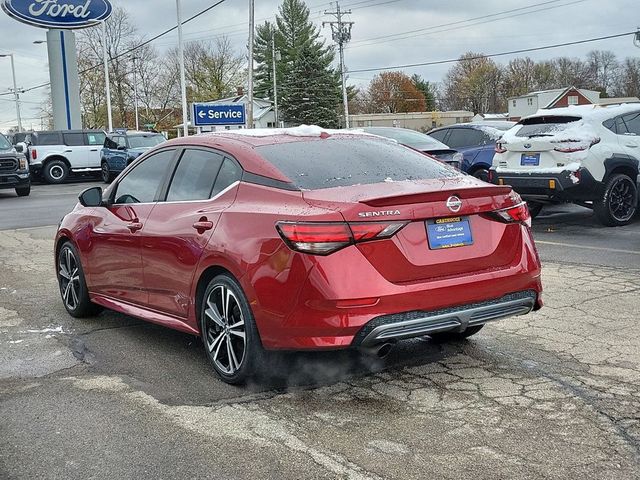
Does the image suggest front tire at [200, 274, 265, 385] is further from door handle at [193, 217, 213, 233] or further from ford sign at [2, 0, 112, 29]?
ford sign at [2, 0, 112, 29]

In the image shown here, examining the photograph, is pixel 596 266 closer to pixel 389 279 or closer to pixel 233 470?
pixel 389 279

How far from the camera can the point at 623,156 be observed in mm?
10641

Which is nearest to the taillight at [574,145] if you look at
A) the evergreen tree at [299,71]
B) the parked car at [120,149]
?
the parked car at [120,149]

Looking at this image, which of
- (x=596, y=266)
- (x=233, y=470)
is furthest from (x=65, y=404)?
(x=596, y=266)

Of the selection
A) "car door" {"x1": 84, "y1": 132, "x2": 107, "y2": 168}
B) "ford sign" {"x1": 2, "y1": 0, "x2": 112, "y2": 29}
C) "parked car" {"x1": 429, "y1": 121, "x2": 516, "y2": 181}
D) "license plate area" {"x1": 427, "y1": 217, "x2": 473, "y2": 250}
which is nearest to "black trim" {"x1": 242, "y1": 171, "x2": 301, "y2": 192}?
"license plate area" {"x1": 427, "y1": 217, "x2": 473, "y2": 250}

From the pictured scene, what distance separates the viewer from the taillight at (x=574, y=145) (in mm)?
10391

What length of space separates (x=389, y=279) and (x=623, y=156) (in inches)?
306

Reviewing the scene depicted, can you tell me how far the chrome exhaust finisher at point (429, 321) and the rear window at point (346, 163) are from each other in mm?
859

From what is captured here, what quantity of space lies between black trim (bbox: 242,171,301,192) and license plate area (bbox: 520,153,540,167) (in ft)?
23.3

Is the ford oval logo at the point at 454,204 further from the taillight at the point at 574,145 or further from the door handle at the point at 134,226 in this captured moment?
the taillight at the point at 574,145

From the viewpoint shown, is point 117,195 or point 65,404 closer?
point 65,404

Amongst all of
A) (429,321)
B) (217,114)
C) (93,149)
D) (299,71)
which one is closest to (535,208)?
(429,321)

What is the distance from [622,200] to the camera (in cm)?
1080

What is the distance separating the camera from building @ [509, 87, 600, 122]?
8419 cm
